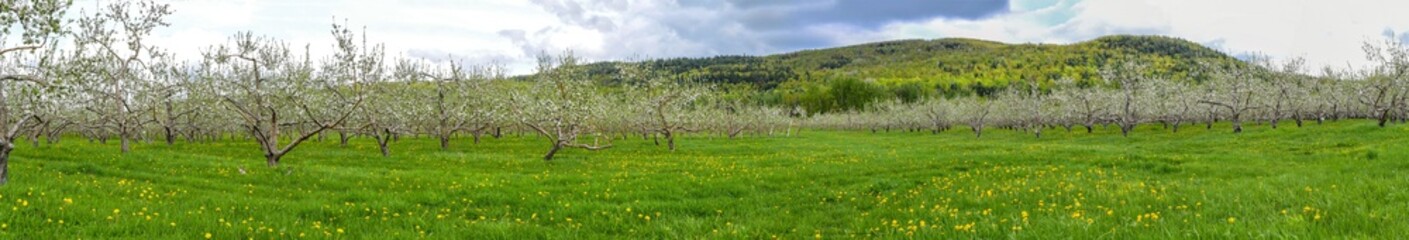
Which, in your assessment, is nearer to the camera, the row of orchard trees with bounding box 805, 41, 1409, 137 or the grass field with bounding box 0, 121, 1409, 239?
the grass field with bounding box 0, 121, 1409, 239

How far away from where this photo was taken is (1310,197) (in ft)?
34.1

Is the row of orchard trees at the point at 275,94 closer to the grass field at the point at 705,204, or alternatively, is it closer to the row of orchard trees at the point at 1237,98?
the grass field at the point at 705,204

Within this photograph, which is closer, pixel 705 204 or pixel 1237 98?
pixel 705 204

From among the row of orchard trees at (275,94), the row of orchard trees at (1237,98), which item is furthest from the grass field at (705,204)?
the row of orchard trees at (1237,98)

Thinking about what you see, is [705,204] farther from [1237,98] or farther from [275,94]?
[1237,98]

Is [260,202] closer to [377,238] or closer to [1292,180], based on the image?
[377,238]

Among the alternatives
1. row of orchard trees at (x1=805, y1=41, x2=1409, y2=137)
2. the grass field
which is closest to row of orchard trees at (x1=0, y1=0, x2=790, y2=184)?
the grass field

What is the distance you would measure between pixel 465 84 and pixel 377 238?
127ft

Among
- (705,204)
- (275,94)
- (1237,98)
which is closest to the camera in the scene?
(705,204)

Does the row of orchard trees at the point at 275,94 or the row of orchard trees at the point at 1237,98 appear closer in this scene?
the row of orchard trees at the point at 275,94

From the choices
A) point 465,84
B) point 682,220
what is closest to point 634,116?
point 465,84

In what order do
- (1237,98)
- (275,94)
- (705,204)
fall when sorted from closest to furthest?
(705,204) → (275,94) → (1237,98)

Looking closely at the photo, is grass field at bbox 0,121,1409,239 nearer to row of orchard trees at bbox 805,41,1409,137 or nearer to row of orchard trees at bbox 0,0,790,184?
row of orchard trees at bbox 0,0,790,184

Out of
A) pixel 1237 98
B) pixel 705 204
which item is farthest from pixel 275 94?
Answer: pixel 1237 98
